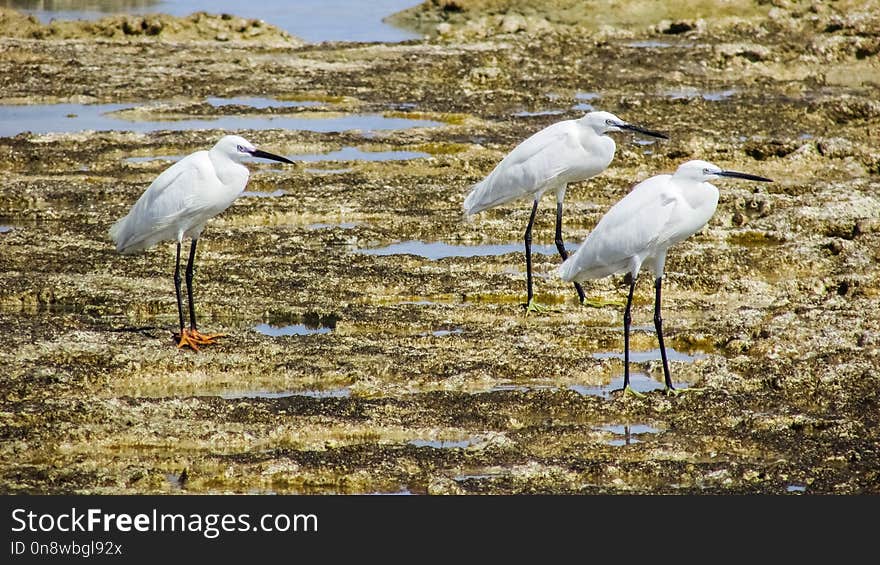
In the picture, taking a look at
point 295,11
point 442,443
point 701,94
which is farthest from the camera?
point 295,11

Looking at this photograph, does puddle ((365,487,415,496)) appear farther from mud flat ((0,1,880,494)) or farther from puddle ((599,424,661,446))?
puddle ((599,424,661,446))

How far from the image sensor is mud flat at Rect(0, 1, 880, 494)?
24.5 ft

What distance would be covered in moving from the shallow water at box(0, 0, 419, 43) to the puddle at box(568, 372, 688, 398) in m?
19.5

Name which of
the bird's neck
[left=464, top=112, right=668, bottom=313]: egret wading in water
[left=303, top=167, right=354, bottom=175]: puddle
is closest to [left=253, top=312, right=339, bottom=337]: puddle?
the bird's neck

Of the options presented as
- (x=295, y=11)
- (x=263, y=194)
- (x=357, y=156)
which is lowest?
(x=263, y=194)

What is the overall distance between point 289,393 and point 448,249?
13.7 ft

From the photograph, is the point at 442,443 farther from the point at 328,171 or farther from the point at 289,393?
the point at 328,171

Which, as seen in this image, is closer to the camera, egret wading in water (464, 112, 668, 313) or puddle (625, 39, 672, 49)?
egret wading in water (464, 112, 668, 313)

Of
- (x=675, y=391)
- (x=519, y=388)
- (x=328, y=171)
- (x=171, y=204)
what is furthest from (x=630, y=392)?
(x=328, y=171)

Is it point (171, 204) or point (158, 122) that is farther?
point (158, 122)

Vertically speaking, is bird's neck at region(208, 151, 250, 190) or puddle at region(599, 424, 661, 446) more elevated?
bird's neck at region(208, 151, 250, 190)

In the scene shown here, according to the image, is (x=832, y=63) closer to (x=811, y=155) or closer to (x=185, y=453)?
(x=811, y=155)

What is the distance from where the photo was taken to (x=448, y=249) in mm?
12555

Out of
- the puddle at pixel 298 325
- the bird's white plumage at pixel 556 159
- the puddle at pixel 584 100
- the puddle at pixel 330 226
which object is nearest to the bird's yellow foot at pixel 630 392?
the puddle at pixel 298 325
